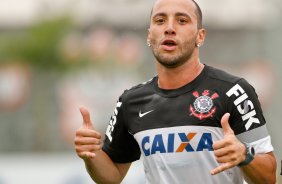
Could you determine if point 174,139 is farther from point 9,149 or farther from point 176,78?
point 9,149

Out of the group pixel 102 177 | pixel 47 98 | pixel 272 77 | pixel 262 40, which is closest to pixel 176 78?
pixel 102 177

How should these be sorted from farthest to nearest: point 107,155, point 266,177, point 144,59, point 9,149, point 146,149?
point 144,59 < point 9,149 < point 107,155 < point 146,149 < point 266,177

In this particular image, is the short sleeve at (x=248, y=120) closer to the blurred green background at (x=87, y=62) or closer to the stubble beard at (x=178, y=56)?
the stubble beard at (x=178, y=56)

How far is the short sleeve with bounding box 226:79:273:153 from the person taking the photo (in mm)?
8305

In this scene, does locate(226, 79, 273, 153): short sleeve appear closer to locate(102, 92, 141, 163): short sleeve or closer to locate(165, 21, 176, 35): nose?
locate(165, 21, 176, 35): nose

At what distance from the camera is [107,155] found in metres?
9.35

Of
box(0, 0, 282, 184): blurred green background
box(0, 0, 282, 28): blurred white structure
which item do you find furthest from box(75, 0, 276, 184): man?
box(0, 0, 282, 28): blurred white structure

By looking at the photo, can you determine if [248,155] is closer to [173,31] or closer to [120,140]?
[173,31]

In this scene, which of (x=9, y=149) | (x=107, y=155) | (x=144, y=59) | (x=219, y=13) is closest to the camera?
(x=107, y=155)

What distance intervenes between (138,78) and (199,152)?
28.5 meters

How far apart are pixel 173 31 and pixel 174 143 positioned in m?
0.85

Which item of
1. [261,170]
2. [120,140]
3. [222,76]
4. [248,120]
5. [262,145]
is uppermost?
[222,76]

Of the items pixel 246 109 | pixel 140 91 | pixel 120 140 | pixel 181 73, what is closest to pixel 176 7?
pixel 181 73

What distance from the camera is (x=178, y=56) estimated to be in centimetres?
866
